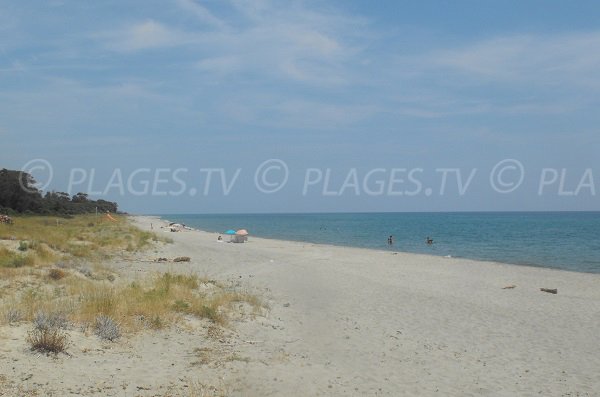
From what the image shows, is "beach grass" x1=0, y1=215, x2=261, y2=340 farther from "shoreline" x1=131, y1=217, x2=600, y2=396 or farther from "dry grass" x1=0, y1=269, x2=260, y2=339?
"shoreline" x1=131, y1=217, x2=600, y2=396

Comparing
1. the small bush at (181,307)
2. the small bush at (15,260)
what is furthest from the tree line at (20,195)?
the small bush at (181,307)

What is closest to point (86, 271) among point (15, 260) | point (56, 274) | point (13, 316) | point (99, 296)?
point (56, 274)

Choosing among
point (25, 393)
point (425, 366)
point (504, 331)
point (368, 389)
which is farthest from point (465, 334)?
point (25, 393)

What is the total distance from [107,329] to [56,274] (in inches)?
214

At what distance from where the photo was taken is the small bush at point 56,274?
40.3ft

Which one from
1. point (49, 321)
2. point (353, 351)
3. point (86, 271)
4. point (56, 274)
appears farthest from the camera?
point (86, 271)

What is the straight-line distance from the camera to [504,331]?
1073 centimetres

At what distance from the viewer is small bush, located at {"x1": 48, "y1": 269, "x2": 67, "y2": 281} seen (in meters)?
12.3

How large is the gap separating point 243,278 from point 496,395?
11.7 meters

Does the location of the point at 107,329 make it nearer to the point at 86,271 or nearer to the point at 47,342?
the point at 47,342

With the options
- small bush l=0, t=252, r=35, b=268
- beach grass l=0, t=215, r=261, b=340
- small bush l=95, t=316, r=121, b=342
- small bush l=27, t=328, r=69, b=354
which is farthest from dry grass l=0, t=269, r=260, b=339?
small bush l=0, t=252, r=35, b=268

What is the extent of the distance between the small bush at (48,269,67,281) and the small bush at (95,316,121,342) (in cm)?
492

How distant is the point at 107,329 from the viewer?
7762 mm

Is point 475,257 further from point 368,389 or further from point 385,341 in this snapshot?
point 368,389
